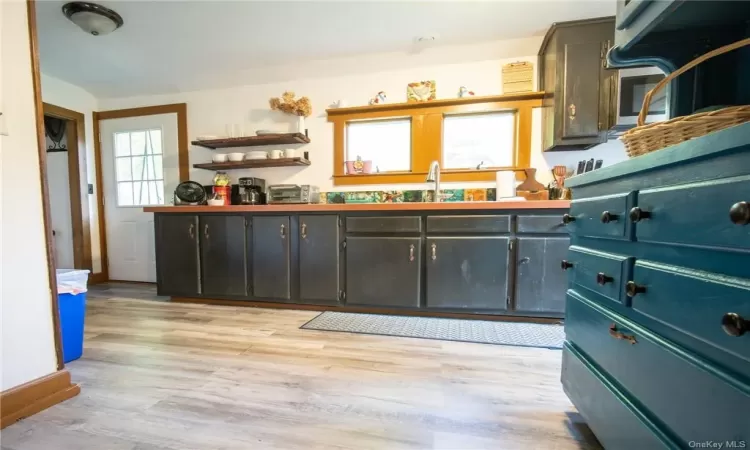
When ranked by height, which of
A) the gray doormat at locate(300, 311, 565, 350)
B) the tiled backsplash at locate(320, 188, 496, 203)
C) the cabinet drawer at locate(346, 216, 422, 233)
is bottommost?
the gray doormat at locate(300, 311, 565, 350)

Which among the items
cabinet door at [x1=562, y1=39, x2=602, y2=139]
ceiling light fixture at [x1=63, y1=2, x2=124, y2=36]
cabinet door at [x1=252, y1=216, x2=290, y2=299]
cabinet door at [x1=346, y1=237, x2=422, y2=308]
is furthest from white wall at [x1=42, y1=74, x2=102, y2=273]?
cabinet door at [x1=562, y1=39, x2=602, y2=139]

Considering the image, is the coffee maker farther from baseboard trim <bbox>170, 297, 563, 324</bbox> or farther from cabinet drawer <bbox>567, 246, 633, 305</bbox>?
cabinet drawer <bbox>567, 246, 633, 305</bbox>

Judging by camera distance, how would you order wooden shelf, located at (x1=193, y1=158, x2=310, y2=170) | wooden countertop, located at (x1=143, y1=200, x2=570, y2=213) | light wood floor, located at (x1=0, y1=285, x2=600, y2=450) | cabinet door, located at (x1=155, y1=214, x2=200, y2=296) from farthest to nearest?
wooden shelf, located at (x1=193, y1=158, x2=310, y2=170) < cabinet door, located at (x1=155, y1=214, x2=200, y2=296) < wooden countertop, located at (x1=143, y1=200, x2=570, y2=213) < light wood floor, located at (x1=0, y1=285, x2=600, y2=450)

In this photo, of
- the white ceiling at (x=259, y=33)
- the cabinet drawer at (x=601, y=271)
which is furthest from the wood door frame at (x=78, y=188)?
the cabinet drawer at (x=601, y=271)

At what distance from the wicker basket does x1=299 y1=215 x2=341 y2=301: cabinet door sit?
186 centimetres

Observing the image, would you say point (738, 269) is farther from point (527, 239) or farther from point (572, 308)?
point (527, 239)

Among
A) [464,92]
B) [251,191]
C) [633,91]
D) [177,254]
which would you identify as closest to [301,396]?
[177,254]

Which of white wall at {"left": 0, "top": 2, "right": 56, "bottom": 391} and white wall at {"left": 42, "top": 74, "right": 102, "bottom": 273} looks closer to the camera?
white wall at {"left": 0, "top": 2, "right": 56, "bottom": 391}

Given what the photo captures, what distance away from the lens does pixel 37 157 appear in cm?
119

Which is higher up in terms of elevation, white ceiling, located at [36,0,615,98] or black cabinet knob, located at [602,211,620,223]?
white ceiling, located at [36,0,615,98]

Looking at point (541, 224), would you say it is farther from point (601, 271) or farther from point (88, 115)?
point (88, 115)

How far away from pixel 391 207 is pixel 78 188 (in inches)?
144

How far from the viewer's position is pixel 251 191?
2.92 metres

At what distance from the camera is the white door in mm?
3320
